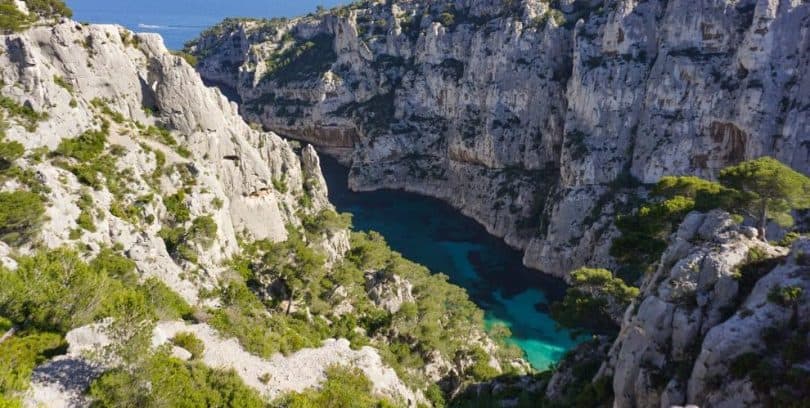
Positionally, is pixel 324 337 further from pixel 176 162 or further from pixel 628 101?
pixel 628 101

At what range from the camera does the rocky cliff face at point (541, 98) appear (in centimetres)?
4659

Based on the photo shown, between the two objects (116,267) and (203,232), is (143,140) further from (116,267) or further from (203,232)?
(116,267)

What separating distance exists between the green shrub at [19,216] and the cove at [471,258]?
109ft

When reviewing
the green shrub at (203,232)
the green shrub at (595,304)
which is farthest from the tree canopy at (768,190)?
the green shrub at (203,232)

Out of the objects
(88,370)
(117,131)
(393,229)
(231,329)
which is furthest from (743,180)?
(393,229)

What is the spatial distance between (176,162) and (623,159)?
146 ft

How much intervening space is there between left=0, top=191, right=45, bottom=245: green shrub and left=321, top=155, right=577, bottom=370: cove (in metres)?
33.4

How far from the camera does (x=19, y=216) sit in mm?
21953

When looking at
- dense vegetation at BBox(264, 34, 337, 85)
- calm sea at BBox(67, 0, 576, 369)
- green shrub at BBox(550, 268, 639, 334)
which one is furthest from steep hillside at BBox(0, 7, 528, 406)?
dense vegetation at BBox(264, 34, 337, 85)

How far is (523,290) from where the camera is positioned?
51.5 meters

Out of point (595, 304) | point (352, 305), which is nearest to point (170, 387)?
point (352, 305)

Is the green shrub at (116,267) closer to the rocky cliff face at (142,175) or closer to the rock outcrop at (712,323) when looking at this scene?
the rocky cliff face at (142,175)

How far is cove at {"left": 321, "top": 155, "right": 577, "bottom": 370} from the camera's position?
44.4 m

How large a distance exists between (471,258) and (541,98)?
2370 cm
